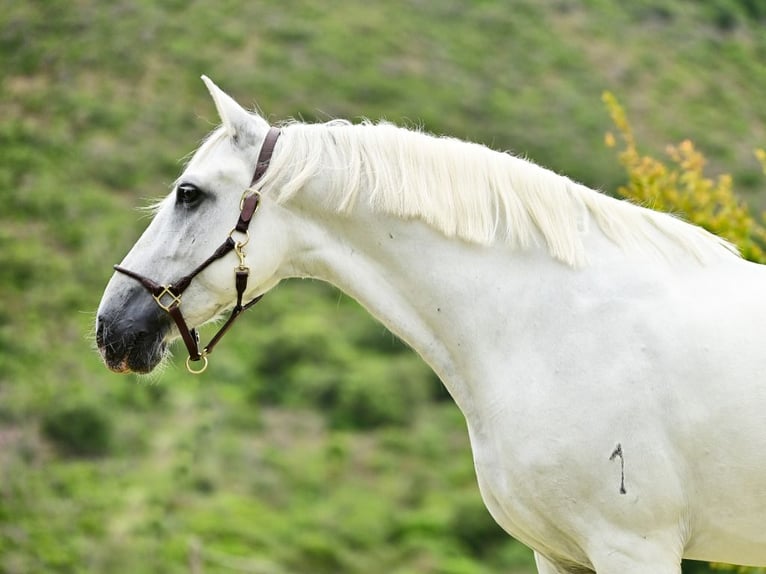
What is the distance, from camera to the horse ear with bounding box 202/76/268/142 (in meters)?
2.94

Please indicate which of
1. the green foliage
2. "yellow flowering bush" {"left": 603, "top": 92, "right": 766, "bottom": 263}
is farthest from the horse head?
the green foliage

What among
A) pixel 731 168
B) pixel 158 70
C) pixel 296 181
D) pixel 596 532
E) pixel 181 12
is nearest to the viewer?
pixel 596 532

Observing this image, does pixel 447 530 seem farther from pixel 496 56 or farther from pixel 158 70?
pixel 496 56

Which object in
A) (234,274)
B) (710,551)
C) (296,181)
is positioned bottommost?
(710,551)

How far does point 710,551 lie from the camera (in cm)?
283

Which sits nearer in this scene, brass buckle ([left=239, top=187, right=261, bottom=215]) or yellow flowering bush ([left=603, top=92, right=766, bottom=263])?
brass buckle ([left=239, top=187, right=261, bottom=215])

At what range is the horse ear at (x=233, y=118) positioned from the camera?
9.66 feet

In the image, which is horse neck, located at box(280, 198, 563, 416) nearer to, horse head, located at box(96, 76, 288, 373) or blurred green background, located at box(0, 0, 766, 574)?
horse head, located at box(96, 76, 288, 373)

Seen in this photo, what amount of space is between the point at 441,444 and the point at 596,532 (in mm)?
15042

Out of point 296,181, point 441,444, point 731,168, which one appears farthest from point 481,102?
point 296,181

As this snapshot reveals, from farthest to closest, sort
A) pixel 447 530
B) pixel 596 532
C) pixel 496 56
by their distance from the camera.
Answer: pixel 496 56 < pixel 447 530 < pixel 596 532

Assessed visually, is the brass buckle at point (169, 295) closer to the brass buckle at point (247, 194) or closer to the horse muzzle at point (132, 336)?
the horse muzzle at point (132, 336)

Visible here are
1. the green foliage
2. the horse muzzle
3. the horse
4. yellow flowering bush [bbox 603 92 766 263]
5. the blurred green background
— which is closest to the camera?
the horse

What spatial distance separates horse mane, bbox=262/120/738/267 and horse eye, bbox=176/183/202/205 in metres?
0.22
